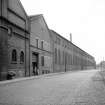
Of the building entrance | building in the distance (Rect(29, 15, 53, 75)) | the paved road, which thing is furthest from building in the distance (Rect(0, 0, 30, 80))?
the paved road

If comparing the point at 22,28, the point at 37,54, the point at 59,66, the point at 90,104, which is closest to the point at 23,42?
the point at 22,28

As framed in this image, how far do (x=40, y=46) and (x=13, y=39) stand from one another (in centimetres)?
1138

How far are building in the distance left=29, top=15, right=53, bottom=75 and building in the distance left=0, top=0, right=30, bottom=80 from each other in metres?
2.58

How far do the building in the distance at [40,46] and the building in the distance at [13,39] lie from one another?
2.58 meters

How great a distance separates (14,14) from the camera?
24.6m

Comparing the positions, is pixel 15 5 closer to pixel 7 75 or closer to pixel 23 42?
pixel 23 42

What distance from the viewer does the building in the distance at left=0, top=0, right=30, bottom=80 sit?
21000 millimetres

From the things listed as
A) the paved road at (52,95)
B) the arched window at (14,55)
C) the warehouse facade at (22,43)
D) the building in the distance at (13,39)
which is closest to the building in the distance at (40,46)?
the warehouse facade at (22,43)

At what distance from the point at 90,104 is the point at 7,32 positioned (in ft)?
53.4

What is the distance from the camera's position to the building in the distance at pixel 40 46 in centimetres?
3120

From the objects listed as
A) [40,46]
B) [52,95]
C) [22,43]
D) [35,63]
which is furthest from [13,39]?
[52,95]

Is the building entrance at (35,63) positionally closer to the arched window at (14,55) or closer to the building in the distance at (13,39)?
the building in the distance at (13,39)

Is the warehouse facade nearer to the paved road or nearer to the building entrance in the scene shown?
the building entrance

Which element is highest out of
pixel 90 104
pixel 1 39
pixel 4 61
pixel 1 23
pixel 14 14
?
pixel 14 14
